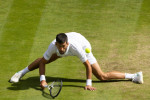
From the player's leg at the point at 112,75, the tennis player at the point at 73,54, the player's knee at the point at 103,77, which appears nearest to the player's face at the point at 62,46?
the tennis player at the point at 73,54

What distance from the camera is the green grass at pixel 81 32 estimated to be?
9.04 meters

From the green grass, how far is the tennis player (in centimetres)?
17

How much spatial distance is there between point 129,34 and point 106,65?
5.61 ft

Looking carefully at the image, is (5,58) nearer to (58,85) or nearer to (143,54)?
(58,85)

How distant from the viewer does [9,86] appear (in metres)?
9.31

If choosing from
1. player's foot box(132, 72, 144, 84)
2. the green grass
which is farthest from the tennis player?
the green grass

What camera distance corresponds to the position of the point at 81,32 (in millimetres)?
11336

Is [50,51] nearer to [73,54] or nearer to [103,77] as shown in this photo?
[73,54]

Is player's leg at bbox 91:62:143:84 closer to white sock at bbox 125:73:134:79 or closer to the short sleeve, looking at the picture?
white sock at bbox 125:73:134:79

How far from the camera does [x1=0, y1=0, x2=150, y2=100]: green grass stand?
9.04 m

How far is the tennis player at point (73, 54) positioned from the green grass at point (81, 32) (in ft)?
0.57

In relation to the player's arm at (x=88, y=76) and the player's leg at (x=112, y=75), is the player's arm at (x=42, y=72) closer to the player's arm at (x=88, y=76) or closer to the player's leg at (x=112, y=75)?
the player's arm at (x=88, y=76)

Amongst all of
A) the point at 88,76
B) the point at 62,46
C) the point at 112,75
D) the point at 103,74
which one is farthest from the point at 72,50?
the point at 112,75

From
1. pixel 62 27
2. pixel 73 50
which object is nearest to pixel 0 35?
pixel 62 27
